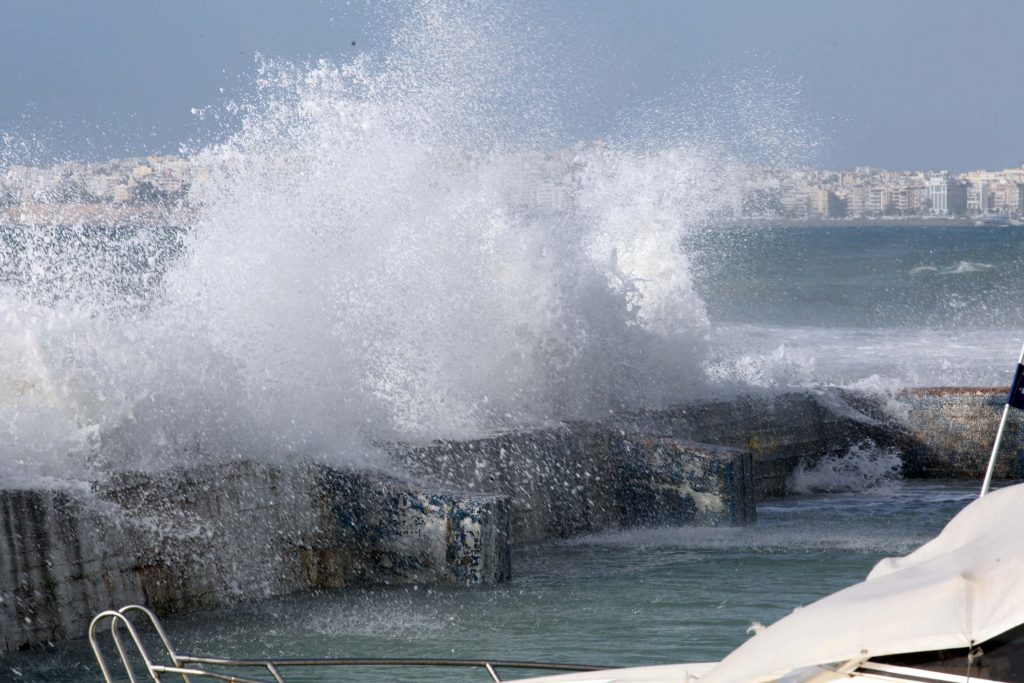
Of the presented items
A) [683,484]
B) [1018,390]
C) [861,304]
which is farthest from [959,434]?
[861,304]

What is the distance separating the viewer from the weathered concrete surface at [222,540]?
6.47m

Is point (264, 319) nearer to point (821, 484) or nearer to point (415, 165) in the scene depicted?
point (415, 165)

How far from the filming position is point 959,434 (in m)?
13.3

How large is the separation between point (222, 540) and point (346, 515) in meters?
0.81

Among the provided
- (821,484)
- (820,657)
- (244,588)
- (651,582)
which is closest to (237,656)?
(244,588)

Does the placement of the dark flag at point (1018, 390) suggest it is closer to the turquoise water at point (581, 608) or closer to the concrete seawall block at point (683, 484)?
the turquoise water at point (581, 608)

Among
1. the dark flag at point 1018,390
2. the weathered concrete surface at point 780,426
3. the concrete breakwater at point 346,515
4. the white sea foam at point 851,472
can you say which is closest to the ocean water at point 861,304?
the weathered concrete surface at point 780,426

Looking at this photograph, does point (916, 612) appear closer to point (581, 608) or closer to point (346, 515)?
point (581, 608)

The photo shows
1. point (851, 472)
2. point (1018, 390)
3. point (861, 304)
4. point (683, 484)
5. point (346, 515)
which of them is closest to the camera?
point (1018, 390)

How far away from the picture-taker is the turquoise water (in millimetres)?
6316

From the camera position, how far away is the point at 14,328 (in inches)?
301

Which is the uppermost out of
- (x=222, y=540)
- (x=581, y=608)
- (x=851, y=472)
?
(x=222, y=540)

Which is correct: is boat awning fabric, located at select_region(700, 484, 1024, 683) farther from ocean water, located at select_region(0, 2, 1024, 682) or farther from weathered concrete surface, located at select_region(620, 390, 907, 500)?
weathered concrete surface, located at select_region(620, 390, 907, 500)

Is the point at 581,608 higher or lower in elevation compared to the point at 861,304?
lower
